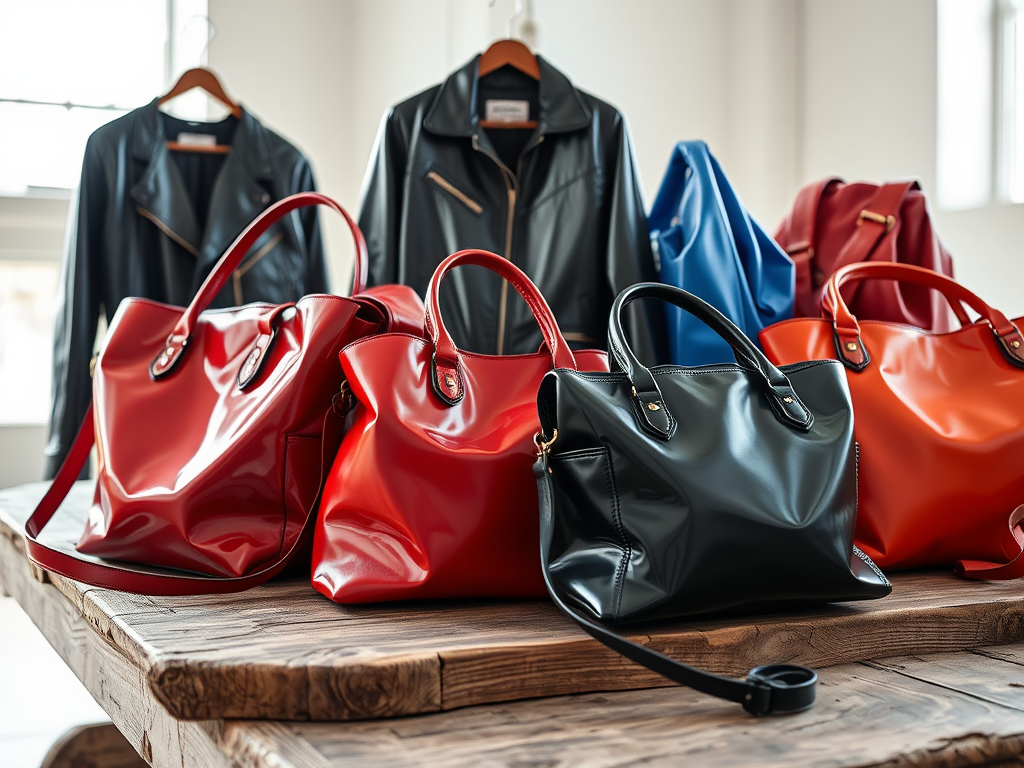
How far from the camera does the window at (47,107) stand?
11.0 feet

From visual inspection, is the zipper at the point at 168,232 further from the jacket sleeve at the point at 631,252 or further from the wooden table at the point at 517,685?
the wooden table at the point at 517,685

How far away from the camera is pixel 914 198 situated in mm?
1572

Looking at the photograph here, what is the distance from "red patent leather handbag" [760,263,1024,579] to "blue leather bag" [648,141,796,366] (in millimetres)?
255

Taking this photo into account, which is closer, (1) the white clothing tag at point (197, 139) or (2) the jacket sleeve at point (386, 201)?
(2) the jacket sleeve at point (386, 201)

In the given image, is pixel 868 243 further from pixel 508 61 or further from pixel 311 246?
pixel 311 246

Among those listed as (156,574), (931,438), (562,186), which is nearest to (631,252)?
(562,186)

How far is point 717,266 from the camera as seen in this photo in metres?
1.46

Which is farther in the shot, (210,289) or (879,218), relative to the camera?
(879,218)

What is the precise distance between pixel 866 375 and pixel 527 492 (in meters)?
0.47

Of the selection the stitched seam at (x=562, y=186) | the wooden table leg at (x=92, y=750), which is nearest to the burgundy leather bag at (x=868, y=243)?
the stitched seam at (x=562, y=186)

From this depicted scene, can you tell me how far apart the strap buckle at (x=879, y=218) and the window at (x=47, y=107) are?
2785 millimetres

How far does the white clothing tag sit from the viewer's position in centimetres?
221

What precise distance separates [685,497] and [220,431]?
0.56 metres

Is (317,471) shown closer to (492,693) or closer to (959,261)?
(492,693)
